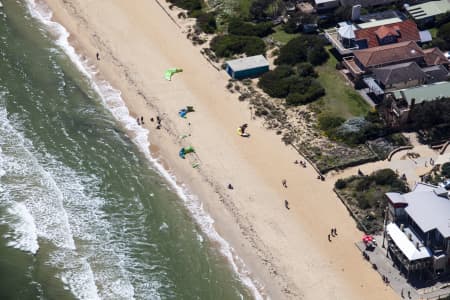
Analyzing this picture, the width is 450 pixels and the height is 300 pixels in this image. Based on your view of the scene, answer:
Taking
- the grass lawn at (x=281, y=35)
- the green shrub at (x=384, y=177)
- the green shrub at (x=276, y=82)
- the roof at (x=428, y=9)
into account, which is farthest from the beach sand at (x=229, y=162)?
the roof at (x=428, y=9)

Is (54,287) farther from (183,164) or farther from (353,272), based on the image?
(353,272)

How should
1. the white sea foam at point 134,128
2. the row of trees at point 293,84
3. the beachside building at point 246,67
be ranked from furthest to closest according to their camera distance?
the beachside building at point 246,67, the row of trees at point 293,84, the white sea foam at point 134,128

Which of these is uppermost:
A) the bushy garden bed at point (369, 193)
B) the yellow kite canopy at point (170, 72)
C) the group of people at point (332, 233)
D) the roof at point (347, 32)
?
the roof at point (347, 32)

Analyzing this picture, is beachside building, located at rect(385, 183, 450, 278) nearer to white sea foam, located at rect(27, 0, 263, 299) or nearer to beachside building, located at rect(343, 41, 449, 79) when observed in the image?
white sea foam, located at rect(27, 0, 263, 299)

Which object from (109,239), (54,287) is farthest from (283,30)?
(54,287)

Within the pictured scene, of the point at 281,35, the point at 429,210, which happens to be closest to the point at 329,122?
the point at 429,210

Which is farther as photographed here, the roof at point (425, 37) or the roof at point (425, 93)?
the roof at point (425, 37)

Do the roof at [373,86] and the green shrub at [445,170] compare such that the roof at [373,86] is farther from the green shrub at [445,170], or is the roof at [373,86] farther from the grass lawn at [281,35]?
the grass lawn at [281,35]
